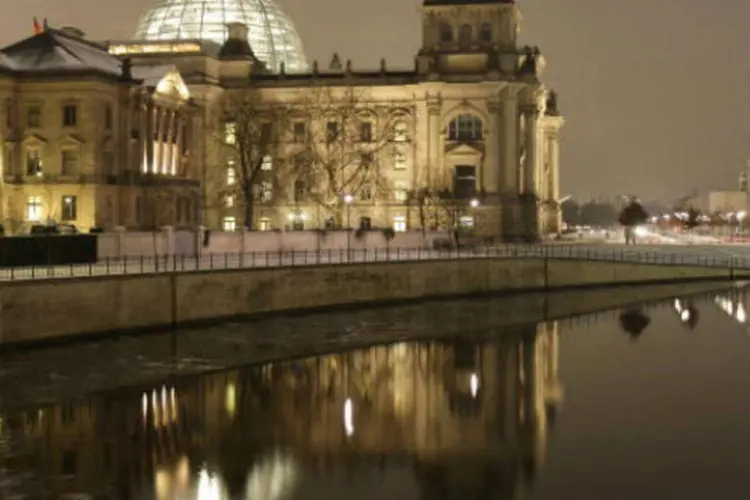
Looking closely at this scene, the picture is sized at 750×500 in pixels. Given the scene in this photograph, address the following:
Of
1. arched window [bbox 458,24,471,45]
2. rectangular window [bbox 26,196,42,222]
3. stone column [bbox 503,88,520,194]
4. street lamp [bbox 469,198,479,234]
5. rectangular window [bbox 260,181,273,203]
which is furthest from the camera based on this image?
arched window [bbox 458,24,471,45]

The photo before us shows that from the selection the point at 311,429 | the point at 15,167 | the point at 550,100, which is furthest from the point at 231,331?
the point at 550,100

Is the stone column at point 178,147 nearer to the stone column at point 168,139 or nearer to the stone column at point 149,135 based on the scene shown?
the stone column at point 168,139

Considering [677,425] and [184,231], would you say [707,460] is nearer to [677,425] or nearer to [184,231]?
[677,425]

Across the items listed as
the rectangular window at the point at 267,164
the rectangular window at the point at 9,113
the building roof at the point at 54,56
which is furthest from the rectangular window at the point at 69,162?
the rectangular window at the point at 267,164

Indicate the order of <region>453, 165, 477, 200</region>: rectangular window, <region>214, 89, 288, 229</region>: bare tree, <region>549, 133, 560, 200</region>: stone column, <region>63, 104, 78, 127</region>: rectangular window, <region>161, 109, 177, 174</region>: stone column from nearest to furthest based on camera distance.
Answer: <region>63, 104, 78, 127</region>: rectangular window
<region>161, 109, 177, 174</region>: stone column
<region>214, 89, 288, 229</region>: bare tree
<region>453, 165, 477, 200</region>: rectangular window
<region>549, 133, 560, 200</region>: stone column

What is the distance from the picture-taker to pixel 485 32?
129250 millimetres

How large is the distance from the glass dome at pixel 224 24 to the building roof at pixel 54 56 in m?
49.2

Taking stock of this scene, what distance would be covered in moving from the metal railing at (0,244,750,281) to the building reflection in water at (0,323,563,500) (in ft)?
39.9

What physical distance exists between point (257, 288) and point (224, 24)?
9763cm

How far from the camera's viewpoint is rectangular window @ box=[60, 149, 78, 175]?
98312 mm

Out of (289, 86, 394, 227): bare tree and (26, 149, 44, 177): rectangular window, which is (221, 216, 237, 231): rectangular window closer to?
(289, 86, 394, 227): bare tree

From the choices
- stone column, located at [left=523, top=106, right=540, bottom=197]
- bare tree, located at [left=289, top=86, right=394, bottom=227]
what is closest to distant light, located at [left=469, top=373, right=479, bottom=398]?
bare tree, located at [left=289, top=86, right=394, bottom=227]

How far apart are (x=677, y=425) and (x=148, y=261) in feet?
118

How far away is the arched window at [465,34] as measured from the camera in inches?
5079
